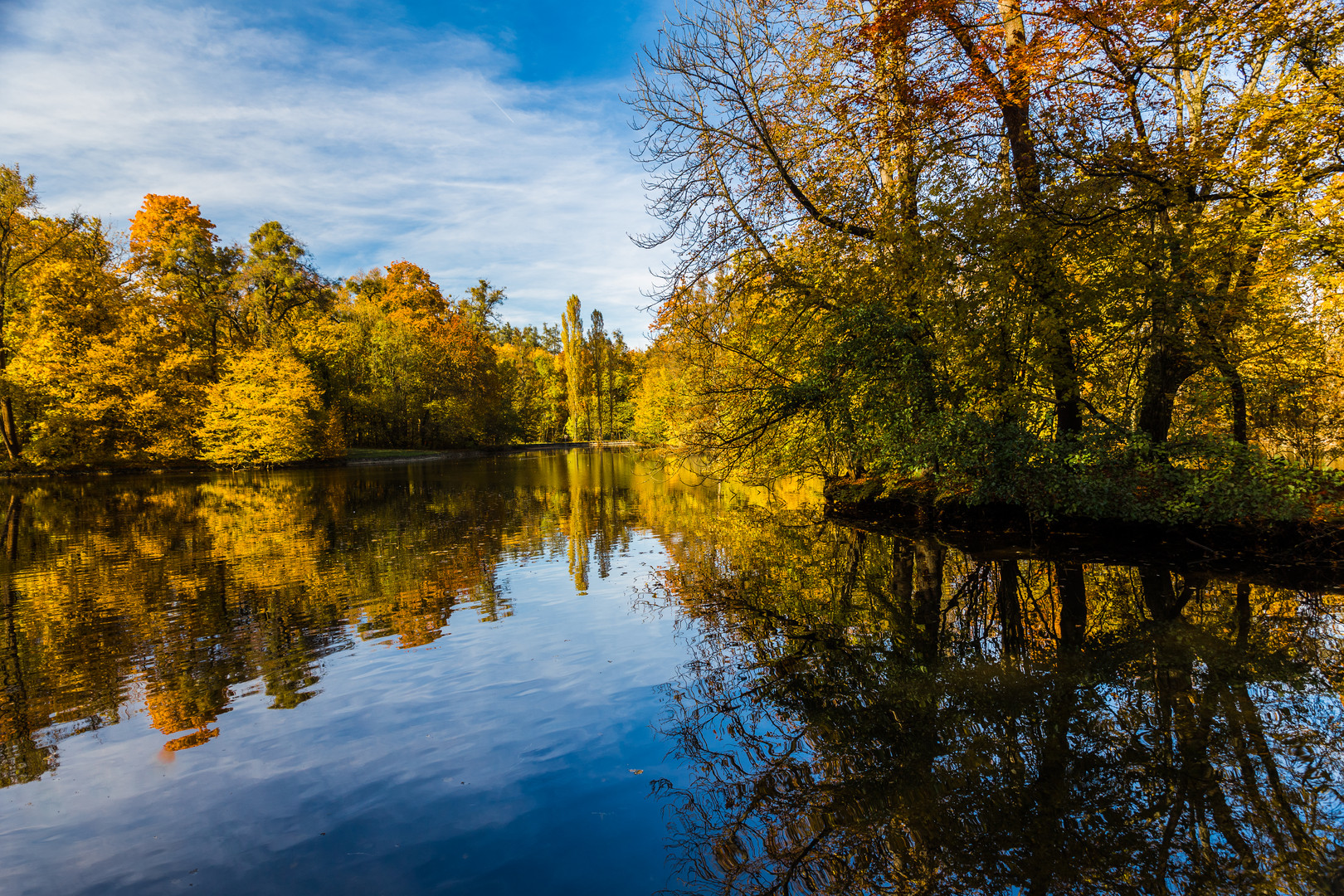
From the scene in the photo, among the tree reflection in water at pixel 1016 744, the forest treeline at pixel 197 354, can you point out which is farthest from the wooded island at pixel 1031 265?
the forest treeline at pixel 197 354

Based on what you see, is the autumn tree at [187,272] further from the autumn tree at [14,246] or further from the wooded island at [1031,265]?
the wooded island at [1031,265]

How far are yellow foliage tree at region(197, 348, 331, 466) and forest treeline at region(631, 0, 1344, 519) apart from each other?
30.2 metres

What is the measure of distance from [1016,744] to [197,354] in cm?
4210

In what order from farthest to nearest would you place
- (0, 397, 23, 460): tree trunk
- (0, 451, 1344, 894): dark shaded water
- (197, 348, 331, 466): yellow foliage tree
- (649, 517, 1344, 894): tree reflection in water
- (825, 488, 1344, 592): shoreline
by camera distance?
(197, 348, 331, 466): yellow foliage tree → (0, 397, 23, 460): tree trunk → (825, 488, 1344, 592): shoreline → (0, 451, 1344, 894): dark shaded water → (649, 517, 1344, 894): tree reflection in water

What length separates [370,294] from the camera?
2258 inches

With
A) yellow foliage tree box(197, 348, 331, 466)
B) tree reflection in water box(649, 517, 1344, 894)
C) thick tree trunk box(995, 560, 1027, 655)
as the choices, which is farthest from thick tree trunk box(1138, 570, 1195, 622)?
yellow foliage tree box(197, 348, 331, 466)

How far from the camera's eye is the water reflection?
19.3ft

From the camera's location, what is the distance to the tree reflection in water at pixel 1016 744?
3.30 meters

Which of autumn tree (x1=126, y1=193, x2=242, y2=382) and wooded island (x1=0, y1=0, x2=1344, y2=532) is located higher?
autumn tree (x1=126, y1=193, x2=242, y2=382)

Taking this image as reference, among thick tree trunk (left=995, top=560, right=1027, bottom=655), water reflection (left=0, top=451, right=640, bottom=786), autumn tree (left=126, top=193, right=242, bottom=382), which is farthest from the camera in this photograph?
autumn tree (left=126, top=193, right=242, bottom=382)

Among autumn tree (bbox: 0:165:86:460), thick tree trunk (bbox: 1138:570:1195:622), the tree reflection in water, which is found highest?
autumn tree (bbox: 0:165:86:460)

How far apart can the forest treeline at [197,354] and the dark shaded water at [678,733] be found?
27643mm

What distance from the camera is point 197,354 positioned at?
34.9 metres

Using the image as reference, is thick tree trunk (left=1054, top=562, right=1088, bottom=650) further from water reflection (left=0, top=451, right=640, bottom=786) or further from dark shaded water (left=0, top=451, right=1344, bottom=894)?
water reflection (left=0, top=451, right=640, bottom=786)
